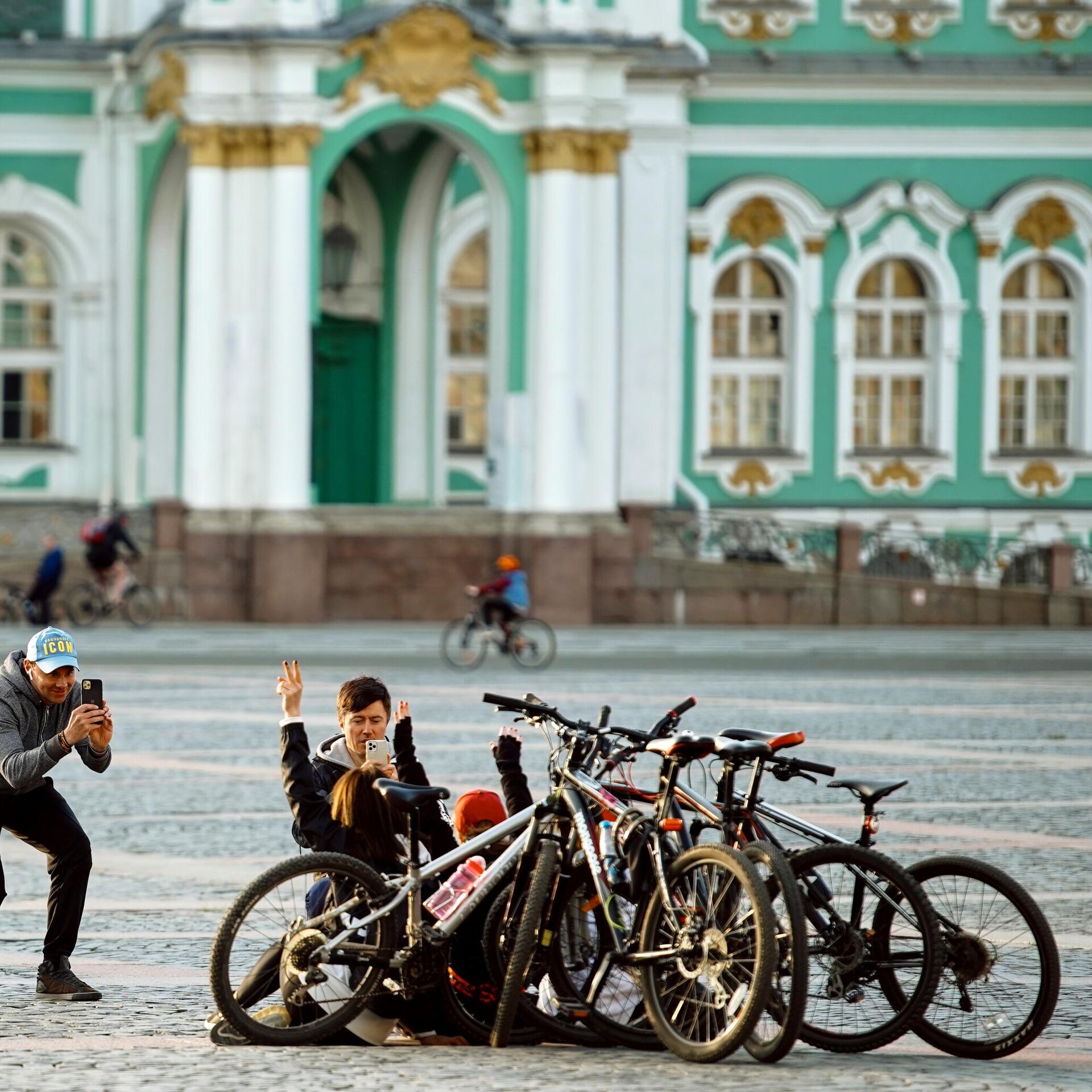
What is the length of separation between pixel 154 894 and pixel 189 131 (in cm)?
2193

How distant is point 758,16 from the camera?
1432 inches

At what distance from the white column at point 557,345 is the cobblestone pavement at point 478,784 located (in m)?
2.18

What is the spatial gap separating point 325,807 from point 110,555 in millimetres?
22880

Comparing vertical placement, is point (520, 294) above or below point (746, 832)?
above

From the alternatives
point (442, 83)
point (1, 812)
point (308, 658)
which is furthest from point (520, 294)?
point (1, 812)

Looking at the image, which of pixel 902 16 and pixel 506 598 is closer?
pixel 506 598

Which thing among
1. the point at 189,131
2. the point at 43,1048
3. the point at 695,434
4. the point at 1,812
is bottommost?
the point at 43,1048

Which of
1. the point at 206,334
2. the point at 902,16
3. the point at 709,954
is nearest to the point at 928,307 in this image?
the point at 902,16

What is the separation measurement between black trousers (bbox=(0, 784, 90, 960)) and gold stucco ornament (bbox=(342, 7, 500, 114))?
24.2 m

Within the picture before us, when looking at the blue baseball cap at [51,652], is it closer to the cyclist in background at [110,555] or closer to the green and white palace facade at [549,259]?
the cyclist in background at [110,555]

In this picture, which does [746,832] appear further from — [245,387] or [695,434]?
[695,434]

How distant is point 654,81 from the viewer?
115 ft

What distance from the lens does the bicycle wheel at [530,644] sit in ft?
83.3

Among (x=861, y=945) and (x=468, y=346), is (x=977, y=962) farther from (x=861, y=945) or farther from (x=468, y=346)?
(x=468, y=346)
